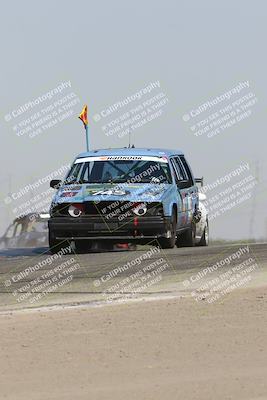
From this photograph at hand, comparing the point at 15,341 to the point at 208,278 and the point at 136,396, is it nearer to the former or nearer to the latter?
the point at 136,396

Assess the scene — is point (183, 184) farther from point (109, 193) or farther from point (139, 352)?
point (139, 352)

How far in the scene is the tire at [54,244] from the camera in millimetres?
16594

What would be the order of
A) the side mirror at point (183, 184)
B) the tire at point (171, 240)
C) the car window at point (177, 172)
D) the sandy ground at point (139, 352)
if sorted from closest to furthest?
1. the sandy ground at point (139, 352)
2. the tire at point (171, 240)
3. the side mirror at point (183, 184)
4. the car window at point (177, 172)

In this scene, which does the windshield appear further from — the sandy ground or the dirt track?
the sandy ground

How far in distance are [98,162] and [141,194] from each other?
1398 millimetres

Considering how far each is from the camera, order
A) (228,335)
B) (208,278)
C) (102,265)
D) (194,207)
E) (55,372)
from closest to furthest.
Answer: (55,372)
(228,335)
(208,278)
(102,265)
(194,207)

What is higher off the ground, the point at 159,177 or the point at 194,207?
the point at 159,177

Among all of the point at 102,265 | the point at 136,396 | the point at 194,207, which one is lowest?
the point at 194,207

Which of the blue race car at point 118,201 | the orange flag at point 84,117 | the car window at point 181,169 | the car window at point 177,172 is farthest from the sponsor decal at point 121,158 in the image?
the orange flag at point 84,117

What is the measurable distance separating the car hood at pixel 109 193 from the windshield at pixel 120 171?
0.36 meters

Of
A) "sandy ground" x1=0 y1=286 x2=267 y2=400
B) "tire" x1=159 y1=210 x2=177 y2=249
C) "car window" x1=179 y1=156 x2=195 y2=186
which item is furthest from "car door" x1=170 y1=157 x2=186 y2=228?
"sandy ground" x1=0 y1=286 x2=267 y2=400

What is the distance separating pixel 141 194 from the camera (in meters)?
16.7

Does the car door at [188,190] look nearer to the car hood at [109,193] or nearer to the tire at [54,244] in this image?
the car hood at [109,193]

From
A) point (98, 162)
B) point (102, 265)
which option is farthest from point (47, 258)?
point (98, 162)
